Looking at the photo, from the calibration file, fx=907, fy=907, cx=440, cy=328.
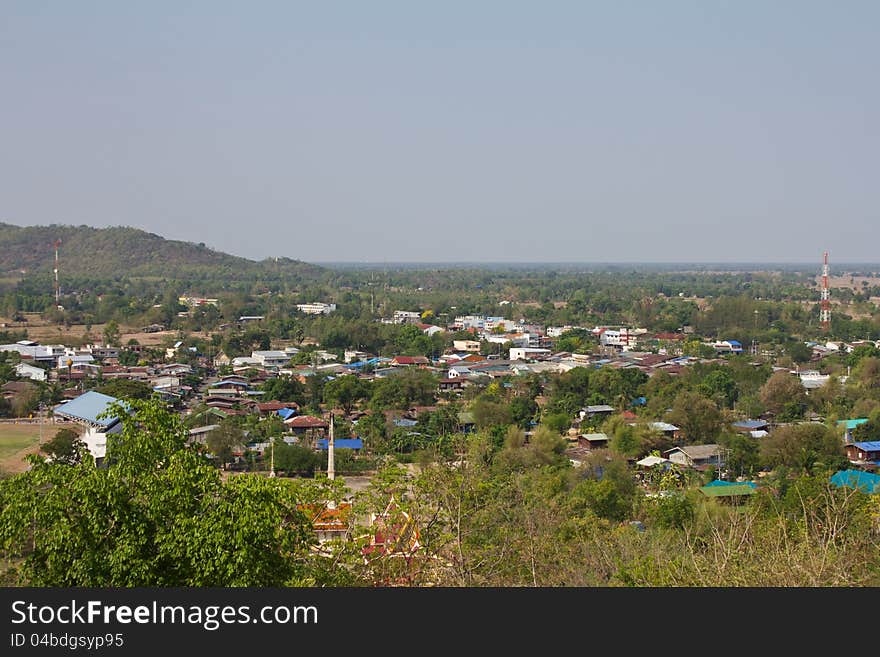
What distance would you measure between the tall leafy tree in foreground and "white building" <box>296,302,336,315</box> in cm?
3504

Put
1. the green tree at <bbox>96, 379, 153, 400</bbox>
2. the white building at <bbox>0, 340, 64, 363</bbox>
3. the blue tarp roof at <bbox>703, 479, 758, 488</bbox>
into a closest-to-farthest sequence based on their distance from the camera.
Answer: the blue tarp roof at <bbox>703, 479, 758, 488</bbox> → the green tree at <bbox>96, 379, 153, 400</bbox> → the white building at <bbox>0, 340, 64, 363</bbox>

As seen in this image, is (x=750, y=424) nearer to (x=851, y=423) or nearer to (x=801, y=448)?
(x=851, y=423)

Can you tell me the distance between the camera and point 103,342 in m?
29.7

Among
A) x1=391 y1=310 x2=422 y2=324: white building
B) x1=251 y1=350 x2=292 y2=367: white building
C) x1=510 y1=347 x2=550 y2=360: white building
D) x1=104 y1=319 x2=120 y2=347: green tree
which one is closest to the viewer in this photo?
x1=251 y1=350 x2=292 y2=367: white building

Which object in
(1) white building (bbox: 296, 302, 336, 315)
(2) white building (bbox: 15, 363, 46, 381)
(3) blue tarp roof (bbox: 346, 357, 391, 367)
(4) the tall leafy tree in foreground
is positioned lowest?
(3) blue tarp roof (bbox: 346, 357, 391, 367)

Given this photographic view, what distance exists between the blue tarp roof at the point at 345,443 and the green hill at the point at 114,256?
48261 millimetres

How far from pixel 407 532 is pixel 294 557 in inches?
34.7

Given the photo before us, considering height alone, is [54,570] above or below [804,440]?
above

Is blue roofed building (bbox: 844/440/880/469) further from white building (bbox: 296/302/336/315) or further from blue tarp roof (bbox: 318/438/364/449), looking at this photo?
white building (bbox: 296/302/336/315)

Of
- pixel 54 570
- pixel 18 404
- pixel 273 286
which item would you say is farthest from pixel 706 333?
pixel 54 570

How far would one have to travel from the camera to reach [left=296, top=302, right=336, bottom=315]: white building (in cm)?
3981

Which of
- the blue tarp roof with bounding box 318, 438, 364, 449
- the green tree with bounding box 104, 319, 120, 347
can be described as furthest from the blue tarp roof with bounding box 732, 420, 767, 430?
the green tree with bounding box 104, 319, 120, 347

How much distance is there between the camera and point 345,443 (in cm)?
1568

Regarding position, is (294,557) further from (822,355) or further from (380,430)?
(822,355)
